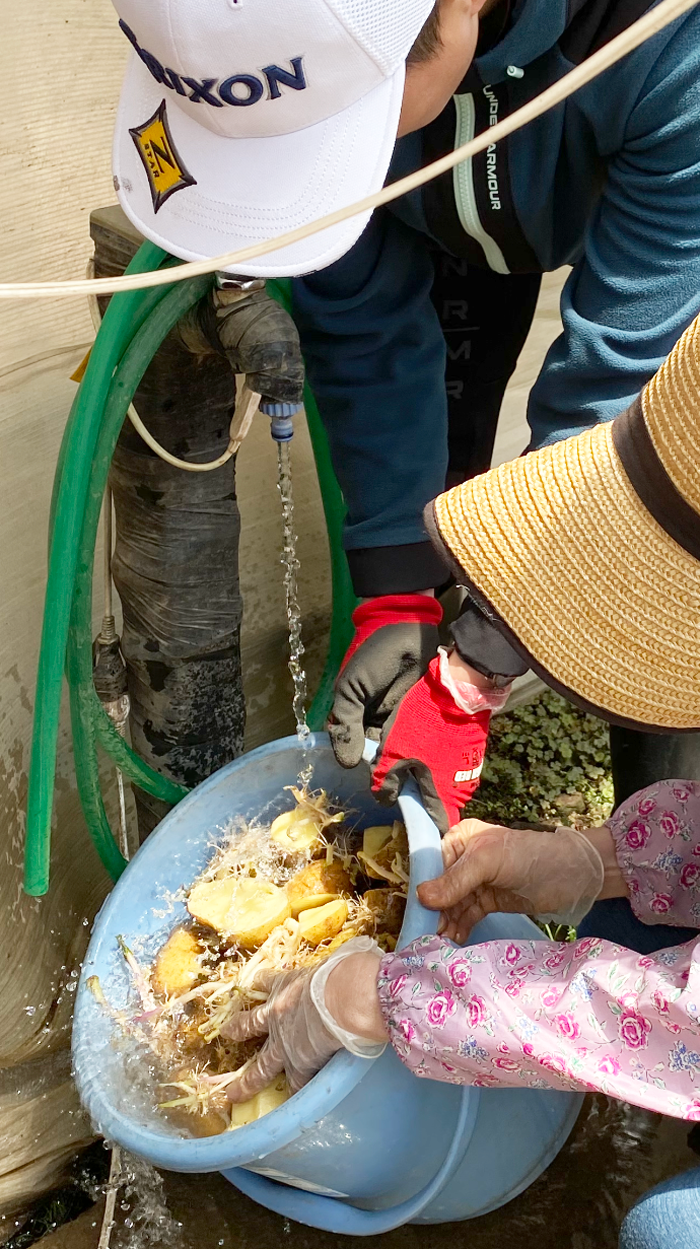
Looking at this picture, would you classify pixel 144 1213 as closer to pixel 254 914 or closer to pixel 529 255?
pixel 254 914

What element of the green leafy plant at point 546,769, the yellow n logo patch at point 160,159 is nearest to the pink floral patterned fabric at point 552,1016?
the yellow n logo patch at point 160,159

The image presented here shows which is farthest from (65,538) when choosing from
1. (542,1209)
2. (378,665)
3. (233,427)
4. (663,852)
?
(542,1209)

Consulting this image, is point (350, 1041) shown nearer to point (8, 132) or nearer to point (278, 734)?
point (278, 734)

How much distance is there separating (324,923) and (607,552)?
653 millimetres

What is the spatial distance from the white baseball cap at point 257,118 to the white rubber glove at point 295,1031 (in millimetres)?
716

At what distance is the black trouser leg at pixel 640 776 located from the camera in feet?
4.18

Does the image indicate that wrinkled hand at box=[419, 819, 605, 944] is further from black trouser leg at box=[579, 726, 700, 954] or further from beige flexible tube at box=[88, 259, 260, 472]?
beige flexible tube at box=[88, 259, 260, 472]

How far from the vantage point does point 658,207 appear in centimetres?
103

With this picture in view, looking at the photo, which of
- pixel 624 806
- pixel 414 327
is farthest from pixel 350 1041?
pixel 414 327

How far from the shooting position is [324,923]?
1.24 m

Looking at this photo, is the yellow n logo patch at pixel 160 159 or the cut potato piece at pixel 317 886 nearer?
the yellow n logo patch at pixel 160 159

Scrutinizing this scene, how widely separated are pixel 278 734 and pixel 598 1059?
3.47 ft

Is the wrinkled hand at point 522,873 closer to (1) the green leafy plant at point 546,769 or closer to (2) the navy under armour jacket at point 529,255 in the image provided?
(2) the navy under armour jacket at point 529,255

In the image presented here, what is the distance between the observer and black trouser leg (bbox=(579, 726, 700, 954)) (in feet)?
4.18
